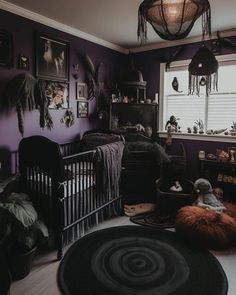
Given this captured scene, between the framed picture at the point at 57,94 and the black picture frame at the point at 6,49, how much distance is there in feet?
1.72

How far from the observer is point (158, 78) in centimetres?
416

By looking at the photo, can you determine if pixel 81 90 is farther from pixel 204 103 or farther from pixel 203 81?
pixel 204 103

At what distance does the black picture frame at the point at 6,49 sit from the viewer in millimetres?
2598

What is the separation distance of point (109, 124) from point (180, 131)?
3.67 feet

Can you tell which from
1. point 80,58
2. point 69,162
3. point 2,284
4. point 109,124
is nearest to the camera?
point 2,284

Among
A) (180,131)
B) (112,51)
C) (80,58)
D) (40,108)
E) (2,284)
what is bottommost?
(2,284)

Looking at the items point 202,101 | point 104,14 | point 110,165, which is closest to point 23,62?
point 104,14

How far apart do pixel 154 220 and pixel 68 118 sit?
1.73m

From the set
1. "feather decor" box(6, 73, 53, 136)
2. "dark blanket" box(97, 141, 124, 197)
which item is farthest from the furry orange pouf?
"feather decor" box(6, 73, 53, 136)

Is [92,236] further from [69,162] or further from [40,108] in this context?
[40,108]

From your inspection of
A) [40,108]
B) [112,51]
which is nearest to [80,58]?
[112,51]

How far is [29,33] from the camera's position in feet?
9.42

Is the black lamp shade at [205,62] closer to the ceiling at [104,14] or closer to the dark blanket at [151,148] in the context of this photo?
the ceiling at [104,14]

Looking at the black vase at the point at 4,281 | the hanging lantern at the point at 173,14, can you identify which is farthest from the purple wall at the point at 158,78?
the black vase at the point at 4,281
